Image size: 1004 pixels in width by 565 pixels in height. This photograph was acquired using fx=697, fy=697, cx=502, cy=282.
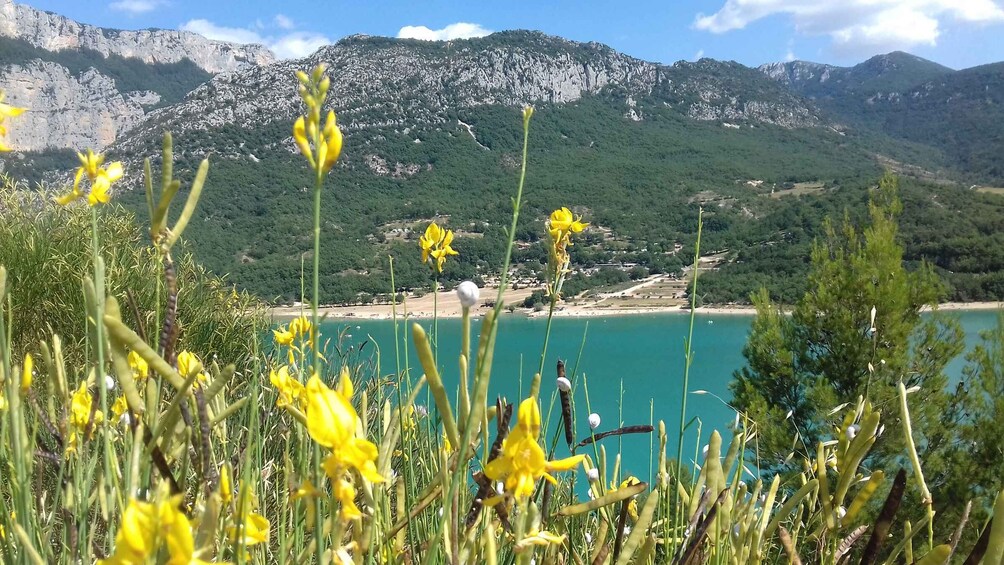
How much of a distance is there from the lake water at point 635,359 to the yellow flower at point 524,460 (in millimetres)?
8709

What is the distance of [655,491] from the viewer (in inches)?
18.2

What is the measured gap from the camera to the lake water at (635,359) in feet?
40.7

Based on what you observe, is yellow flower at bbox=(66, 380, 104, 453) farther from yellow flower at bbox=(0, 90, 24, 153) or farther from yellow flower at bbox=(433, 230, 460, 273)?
yellow flower at bbox=(433, 230, 460, 273)

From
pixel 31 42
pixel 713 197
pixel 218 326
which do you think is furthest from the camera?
pixel 31 42

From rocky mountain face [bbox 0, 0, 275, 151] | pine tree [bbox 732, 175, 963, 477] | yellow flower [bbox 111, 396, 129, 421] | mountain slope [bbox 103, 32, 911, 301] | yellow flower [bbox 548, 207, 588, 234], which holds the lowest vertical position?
pine tree [bbox 732, 175, 963, 477]

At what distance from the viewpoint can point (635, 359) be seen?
21516mm

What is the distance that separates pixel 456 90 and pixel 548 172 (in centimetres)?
1296

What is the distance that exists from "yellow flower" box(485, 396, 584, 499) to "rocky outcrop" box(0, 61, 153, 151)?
7716 centimetres

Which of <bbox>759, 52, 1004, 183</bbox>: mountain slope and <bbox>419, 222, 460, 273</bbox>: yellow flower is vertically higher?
<bbox>759, 52, 1004, 183</bbox>: mountain slope

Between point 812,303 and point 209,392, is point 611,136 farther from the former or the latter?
point 209,392

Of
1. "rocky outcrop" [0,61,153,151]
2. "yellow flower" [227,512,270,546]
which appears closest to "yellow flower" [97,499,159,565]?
"yellow flower" [227,512,270,546]

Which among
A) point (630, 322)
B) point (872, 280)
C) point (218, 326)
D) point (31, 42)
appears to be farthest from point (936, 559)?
point (31, 42)

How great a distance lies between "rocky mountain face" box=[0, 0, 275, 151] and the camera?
219 feet

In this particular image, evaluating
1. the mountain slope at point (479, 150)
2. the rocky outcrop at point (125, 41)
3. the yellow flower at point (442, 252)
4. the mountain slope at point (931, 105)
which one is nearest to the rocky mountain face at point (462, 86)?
the mountain slope at point (479, 150)
